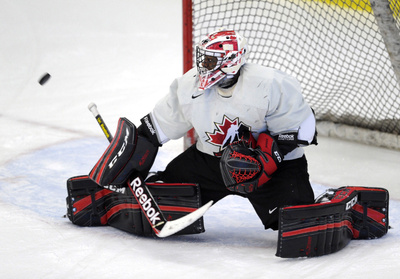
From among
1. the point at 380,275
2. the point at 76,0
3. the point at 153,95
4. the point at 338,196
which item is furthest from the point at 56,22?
the point at 380,275

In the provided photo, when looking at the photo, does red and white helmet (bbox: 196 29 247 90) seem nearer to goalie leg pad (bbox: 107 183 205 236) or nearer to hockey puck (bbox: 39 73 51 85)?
goalie leg pad (bbox: 107 183 205 236)

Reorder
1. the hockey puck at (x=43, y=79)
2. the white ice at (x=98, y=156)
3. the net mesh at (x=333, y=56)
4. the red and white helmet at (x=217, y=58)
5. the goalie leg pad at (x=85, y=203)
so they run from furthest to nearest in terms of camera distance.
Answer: the net mesh at (x=333, y=56), the hockey puck at (x=43, y=79), the goalie leg pad at (x=85, y=203), the red and white helmet at (x=217, y=58), the white ice at (x=98, y=156)

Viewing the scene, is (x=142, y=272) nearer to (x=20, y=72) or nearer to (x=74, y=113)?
(x=74, y=113)

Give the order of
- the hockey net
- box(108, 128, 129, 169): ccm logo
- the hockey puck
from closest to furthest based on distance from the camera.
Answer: box(108, 128, 129, 169): ccm logo, the hockey puck, the hockey net

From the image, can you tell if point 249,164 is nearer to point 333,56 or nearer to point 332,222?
point 332,222

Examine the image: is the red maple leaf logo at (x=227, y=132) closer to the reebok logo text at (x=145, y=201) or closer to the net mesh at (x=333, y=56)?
the reebok logo text at (x=145, y=201)

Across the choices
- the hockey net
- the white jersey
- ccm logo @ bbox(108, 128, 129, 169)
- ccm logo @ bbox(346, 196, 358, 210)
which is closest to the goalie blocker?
ccm logo @ bbox(108, 128, 129, 169)

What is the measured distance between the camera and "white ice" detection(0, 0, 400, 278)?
2.22 meters

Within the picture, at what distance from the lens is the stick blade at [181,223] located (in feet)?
7.70

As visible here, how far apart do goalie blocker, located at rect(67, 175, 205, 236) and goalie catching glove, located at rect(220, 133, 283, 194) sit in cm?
22

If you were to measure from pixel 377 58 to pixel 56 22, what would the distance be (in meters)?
2.81

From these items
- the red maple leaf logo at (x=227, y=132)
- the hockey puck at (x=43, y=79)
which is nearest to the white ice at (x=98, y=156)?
the red maple leaf logo at (x=227, y=132)

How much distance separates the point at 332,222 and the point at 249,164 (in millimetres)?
348

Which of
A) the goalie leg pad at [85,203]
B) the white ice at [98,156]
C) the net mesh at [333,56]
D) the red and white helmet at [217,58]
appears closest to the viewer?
the white ice at [98,156]
